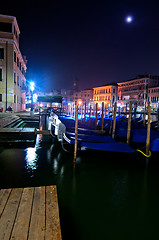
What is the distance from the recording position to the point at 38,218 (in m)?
2.15

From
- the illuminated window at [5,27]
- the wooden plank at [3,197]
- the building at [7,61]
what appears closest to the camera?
the wooden plank at [3,197]

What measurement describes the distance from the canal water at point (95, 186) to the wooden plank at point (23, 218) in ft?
3.74

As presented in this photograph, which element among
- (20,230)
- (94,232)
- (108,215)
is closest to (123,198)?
(108,215)

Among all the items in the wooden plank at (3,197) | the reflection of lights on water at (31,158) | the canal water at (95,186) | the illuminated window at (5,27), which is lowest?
the canal water at (95,186)

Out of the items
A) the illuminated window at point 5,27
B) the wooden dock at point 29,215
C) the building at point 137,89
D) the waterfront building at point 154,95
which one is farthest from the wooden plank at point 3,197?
the waterfront building at point 154,95

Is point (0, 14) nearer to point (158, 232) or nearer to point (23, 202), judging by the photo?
point (23, 202)

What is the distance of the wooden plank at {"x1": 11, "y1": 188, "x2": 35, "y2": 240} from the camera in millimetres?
1877

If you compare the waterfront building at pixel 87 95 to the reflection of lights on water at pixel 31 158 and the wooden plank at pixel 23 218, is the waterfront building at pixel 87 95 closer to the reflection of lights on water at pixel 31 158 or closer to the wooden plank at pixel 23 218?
the reflection of lights on water at pixel 31 158

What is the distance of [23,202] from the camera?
97.6 inches

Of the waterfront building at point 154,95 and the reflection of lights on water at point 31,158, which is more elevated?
the waterfront building at point 154,95

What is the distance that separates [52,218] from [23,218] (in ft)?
1.28

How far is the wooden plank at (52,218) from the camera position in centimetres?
192

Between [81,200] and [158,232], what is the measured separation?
6.02ft

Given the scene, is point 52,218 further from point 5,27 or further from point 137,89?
point 137,89
